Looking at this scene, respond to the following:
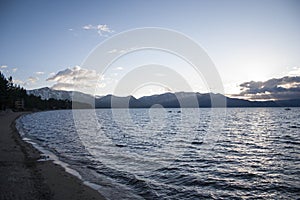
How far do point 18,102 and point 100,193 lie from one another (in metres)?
173

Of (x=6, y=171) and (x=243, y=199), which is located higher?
(x=6, y=171)

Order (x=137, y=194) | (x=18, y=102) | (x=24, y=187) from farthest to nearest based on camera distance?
(x=18, y=102), (x=137, y=194), (x=24, y=187)

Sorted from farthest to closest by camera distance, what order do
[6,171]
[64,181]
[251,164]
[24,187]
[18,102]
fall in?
[18,102] → [251,164] → [6,171] → [64,181] → [24,187]

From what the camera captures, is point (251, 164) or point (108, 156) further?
point (108, 156)

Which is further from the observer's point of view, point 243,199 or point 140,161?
point 140,161

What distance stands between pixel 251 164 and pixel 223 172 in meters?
4.75

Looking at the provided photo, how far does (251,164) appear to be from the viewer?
22.9 m

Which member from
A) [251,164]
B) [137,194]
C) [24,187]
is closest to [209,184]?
[137,194]

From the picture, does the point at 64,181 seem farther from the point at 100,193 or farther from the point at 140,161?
the point at 140,161

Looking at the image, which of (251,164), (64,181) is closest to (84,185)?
(64,181)

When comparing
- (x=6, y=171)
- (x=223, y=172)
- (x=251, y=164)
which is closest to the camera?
(x=6, y=171)

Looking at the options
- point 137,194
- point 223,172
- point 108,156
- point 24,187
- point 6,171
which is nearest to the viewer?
point 24,187

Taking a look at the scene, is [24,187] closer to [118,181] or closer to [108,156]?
[118,181]

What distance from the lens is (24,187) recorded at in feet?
44.7
